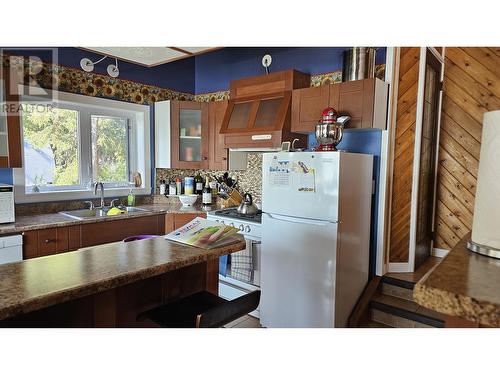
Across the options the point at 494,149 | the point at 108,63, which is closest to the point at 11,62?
the point at 108,63

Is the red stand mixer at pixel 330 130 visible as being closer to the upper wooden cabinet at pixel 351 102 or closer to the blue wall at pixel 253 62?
the upper wooden cabinet at pixel 351 102

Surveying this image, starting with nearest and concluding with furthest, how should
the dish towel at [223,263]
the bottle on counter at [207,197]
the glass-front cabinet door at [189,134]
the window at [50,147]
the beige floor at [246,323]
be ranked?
the beige floor at [246,323]
the window at [50,147]
the dish towel at [223,263]
the glass-front cabinet door at [189,134]
the bottle on counter at [207,197]

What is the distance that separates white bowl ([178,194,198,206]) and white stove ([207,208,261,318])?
2.15 feet

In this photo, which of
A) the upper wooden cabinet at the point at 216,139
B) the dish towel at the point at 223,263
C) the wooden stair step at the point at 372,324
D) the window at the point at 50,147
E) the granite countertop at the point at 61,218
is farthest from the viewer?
the upper wooden cabinet at the point at 216,139

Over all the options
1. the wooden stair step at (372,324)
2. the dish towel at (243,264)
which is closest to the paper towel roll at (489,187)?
the wooden stair step at (372,324)

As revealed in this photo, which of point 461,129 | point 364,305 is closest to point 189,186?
point 364,305

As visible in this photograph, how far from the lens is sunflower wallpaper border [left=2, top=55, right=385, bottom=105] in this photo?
2.82 m

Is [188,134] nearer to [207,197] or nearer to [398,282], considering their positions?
[207,197]

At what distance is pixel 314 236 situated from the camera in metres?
2.38

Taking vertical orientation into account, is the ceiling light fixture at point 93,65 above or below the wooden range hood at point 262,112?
above

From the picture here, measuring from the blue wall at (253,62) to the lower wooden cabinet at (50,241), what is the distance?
2.30m

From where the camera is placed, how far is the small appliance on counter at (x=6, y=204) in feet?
8.10
